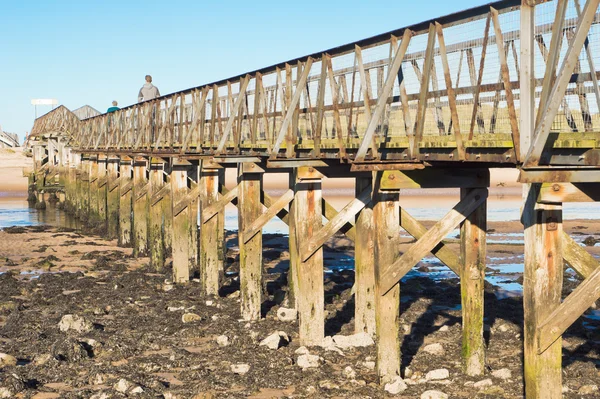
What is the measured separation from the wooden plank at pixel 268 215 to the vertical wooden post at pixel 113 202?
598 inches

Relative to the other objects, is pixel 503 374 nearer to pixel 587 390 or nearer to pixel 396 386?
pixel 587 390

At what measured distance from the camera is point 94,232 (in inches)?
1216

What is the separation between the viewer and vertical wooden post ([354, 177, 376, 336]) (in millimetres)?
12516

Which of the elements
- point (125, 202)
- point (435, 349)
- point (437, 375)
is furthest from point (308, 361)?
point (125, 202)

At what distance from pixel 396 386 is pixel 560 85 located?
490cm

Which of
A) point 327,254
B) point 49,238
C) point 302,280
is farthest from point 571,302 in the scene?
point 49,238

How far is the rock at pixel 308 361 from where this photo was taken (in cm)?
1120

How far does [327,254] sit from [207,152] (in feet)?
28.7

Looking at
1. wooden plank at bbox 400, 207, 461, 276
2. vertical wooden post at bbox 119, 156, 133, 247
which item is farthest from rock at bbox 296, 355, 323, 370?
vertical wooden post at bbox 119, 156, 133, 247

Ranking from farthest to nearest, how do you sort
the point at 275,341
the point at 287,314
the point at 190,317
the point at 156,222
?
the point at 156,222, the point at 287,314, the point at 190,317, the point at 275,341

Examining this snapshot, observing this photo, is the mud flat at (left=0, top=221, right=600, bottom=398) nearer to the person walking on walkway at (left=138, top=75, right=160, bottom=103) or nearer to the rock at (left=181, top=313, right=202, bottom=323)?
the rock at (left=181, top=313, right=202, bottom=323)

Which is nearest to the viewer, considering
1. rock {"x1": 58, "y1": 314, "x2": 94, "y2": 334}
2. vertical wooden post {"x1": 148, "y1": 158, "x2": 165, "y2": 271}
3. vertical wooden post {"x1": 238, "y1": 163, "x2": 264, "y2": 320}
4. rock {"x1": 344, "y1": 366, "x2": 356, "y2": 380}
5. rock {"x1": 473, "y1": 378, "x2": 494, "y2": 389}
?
rock {"x1": 473, "y1": 378, "x2": 494, "y2": 389}

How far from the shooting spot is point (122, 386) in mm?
10328

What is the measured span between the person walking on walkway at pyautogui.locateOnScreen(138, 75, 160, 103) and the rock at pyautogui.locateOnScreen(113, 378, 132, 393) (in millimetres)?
16524
